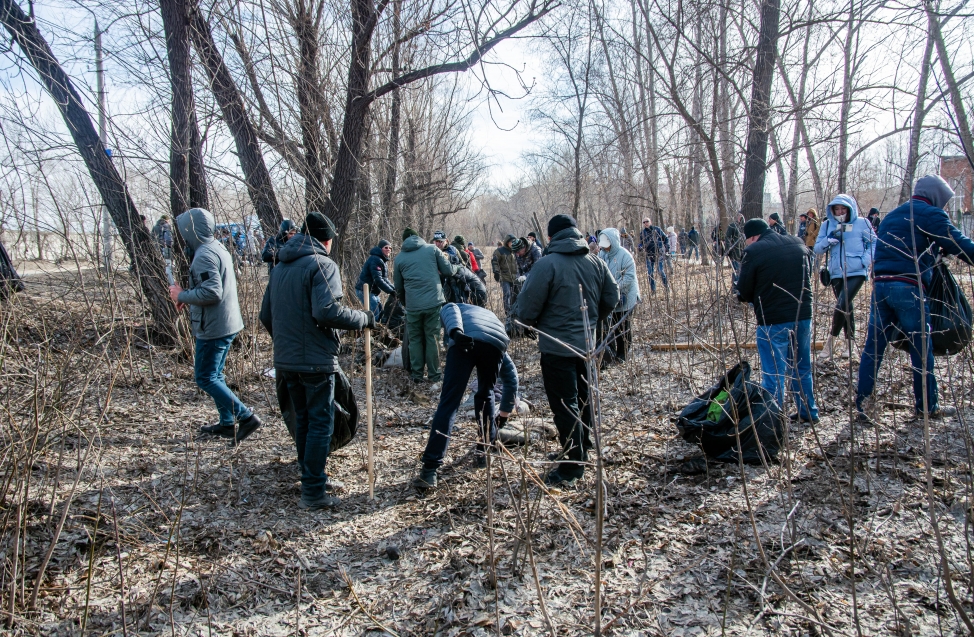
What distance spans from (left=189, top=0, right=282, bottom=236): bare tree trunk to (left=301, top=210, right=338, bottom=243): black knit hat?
4032 mm

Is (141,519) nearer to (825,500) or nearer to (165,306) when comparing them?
(165,306)

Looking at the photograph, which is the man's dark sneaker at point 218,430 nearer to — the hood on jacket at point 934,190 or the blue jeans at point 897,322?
the blue jeans at point 897,322

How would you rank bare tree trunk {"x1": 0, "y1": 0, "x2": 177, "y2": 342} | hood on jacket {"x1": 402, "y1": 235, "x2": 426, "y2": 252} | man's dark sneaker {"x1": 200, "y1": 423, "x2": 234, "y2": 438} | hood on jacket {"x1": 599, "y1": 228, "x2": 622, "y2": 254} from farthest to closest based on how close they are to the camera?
hood on jacket {"x1": 599, "y1": 228, "x2": 622, "y2": 254} → hood on jacket {"x1": 402, "y1": 235, "x2": 426, "y2": 252} → bare tree trunk {"x1": 0, "y1": 0, "x2": 177, "y2": 342} → man's dark sneaker {"x1": 200, "y1": 423, "x2": 234, "y2": 438}

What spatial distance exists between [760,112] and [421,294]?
612 centimetres

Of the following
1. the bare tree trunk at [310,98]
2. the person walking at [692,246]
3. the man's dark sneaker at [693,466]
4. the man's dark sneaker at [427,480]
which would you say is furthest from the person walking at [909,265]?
the bare tree trunk at [310,98]

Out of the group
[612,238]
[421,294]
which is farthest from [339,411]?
[612,238]

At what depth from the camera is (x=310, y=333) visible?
11.3ft

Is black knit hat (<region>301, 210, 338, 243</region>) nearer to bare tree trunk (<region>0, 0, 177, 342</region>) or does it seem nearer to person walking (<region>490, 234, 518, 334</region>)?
bare tree trunk (<region>0, 0, 177, 342</region>)

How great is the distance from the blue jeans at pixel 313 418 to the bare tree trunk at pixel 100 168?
310 cm

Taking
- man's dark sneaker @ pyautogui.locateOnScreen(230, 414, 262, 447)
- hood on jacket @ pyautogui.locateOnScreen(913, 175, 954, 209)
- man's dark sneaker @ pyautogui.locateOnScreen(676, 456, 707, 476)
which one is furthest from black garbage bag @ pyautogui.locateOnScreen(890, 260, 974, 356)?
man's dark sneaker @ pyautogui.locateOnScreen(230, 414, 262, 447)

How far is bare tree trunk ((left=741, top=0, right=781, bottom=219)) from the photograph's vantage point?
8219mm

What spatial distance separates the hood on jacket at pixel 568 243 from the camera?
12.0 ft

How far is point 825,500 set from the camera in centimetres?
335

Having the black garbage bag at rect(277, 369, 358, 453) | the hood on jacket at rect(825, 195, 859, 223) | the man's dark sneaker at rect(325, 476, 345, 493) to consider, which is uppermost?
the hood on jacket at rect(825, 195, 859, 223)
